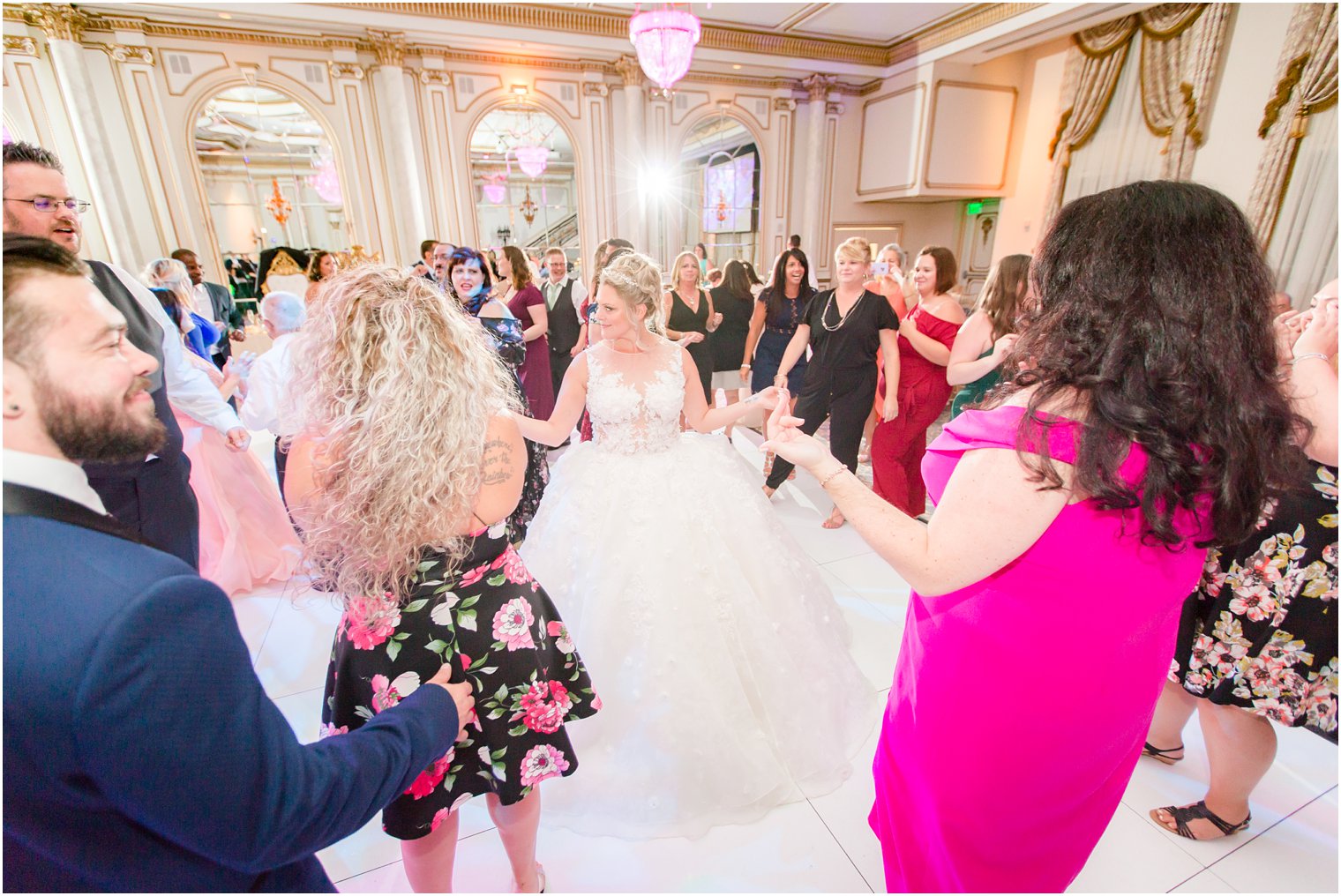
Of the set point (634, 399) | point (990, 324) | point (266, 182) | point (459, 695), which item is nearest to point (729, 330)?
point (990, 324)

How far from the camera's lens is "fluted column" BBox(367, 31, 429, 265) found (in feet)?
22.8

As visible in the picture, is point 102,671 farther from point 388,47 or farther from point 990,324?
point 388,47

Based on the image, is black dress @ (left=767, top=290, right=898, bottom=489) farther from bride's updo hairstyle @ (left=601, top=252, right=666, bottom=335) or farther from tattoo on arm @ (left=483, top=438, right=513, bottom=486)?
tattoo on arm @ (left=483, top=438, right=513, bottom=486)

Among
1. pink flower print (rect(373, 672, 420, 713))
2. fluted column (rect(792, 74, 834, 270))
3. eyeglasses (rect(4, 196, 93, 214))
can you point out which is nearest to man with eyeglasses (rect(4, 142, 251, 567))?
eyeglasses (rect(4, 196, 93, 214))

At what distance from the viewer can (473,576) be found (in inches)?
43.5

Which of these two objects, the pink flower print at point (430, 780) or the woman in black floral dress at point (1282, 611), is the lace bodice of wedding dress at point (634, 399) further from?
the woman in black floral dress at point (1282, 611)

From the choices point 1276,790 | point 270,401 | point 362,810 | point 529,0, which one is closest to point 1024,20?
point 529,0

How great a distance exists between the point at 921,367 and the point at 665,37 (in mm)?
4342

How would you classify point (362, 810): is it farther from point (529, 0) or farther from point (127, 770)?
point (529, 0)

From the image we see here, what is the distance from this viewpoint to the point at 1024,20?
21.5ft

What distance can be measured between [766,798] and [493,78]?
8.78m

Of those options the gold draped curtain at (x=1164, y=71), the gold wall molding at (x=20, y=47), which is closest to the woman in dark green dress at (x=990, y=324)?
the gold draped curtain at (x=1164, y=71)

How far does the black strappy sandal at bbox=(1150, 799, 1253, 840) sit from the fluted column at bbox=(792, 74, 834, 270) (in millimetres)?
9182

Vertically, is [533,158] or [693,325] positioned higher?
[533,158]
